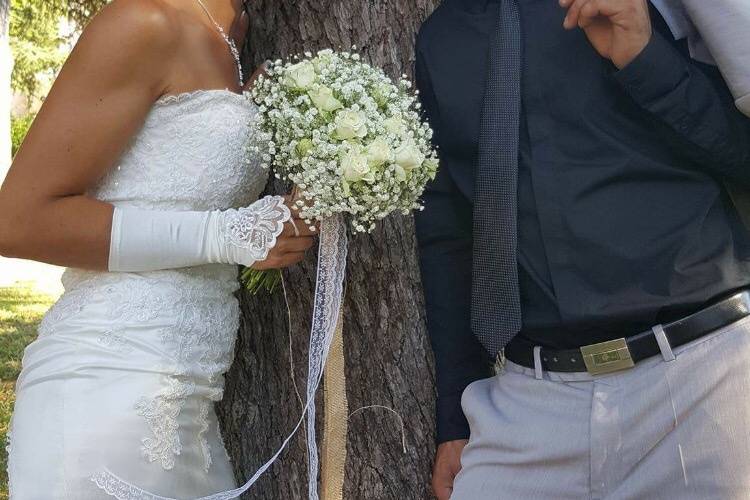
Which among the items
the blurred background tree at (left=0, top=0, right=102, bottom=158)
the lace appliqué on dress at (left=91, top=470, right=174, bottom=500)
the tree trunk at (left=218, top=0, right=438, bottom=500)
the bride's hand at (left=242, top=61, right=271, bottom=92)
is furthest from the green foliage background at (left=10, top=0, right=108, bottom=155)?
the lace appliqué on dress at (left=91, top=470, right=174, bottom=500)

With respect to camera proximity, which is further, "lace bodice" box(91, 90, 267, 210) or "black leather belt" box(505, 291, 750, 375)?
"lace bodice" box(91, 90, 267, 210)

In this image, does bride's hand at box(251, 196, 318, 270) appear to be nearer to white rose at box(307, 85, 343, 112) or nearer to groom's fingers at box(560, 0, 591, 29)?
white rose at box(307, 85, 343, 112)

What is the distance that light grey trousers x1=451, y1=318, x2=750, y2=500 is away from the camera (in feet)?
7.79

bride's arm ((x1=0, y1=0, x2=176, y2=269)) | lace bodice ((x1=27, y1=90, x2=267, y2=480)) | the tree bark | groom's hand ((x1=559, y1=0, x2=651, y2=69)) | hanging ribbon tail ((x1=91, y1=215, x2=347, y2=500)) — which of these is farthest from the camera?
the tree bark

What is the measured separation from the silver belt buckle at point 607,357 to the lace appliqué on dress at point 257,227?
948 millimetres

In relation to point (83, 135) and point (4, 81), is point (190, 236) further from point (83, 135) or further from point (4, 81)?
point (4, 81)

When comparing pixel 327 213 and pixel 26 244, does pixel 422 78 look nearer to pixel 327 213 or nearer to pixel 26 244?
pixel 327 213

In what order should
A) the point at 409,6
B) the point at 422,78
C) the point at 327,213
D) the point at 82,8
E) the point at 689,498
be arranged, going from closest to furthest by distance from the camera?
the point at 689,498
the point at 327,213
the point at 422,78
the point at 409,6
the point at 82,8

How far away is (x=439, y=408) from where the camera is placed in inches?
120

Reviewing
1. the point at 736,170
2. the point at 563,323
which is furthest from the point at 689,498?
the point at 736,170

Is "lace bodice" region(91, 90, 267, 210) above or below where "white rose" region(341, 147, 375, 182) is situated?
above

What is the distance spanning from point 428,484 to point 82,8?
9192 millimetres

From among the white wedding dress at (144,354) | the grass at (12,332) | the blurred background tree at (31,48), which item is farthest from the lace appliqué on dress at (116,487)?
the blurred background tree at (31,48)

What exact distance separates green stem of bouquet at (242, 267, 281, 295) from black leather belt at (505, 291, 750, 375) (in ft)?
3.40
